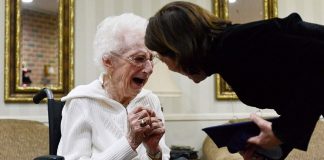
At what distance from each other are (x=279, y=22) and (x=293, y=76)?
16 centimetres

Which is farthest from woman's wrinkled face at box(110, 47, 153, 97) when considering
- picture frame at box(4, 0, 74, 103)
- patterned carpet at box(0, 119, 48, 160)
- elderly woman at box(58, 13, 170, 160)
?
picture frame at box(4, 0, 74, 103)

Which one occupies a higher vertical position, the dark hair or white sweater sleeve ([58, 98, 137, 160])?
the dark hair

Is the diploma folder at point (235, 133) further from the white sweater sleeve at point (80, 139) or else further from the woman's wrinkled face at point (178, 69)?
the white sweater sleeve at point (80, 139)

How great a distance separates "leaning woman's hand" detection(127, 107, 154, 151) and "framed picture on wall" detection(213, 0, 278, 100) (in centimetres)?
219

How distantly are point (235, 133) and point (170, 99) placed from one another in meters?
2.43

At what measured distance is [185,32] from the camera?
3.76 feet

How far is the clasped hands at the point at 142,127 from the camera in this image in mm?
1535

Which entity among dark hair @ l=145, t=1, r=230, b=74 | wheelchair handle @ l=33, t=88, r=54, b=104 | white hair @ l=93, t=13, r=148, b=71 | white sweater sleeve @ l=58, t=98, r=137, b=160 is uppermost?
white hair @ l=93, t=13, r=148, b=71

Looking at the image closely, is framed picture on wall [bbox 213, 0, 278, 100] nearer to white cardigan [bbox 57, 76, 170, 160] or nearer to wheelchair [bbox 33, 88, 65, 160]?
white cardigan [bbox 57, 76, 170, 160]

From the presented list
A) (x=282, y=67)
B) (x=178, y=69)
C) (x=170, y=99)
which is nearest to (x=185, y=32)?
(x=178, y=69)

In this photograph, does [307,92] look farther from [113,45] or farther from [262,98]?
[113,45]

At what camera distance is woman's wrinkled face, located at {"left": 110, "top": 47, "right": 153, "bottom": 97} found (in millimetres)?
1836

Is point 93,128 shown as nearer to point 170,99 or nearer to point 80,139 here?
point 80,139

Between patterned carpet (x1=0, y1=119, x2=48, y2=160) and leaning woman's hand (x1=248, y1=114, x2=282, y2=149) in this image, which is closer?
leaning woman's hand (x1=248, y1=114, x2=282, y2=149)
